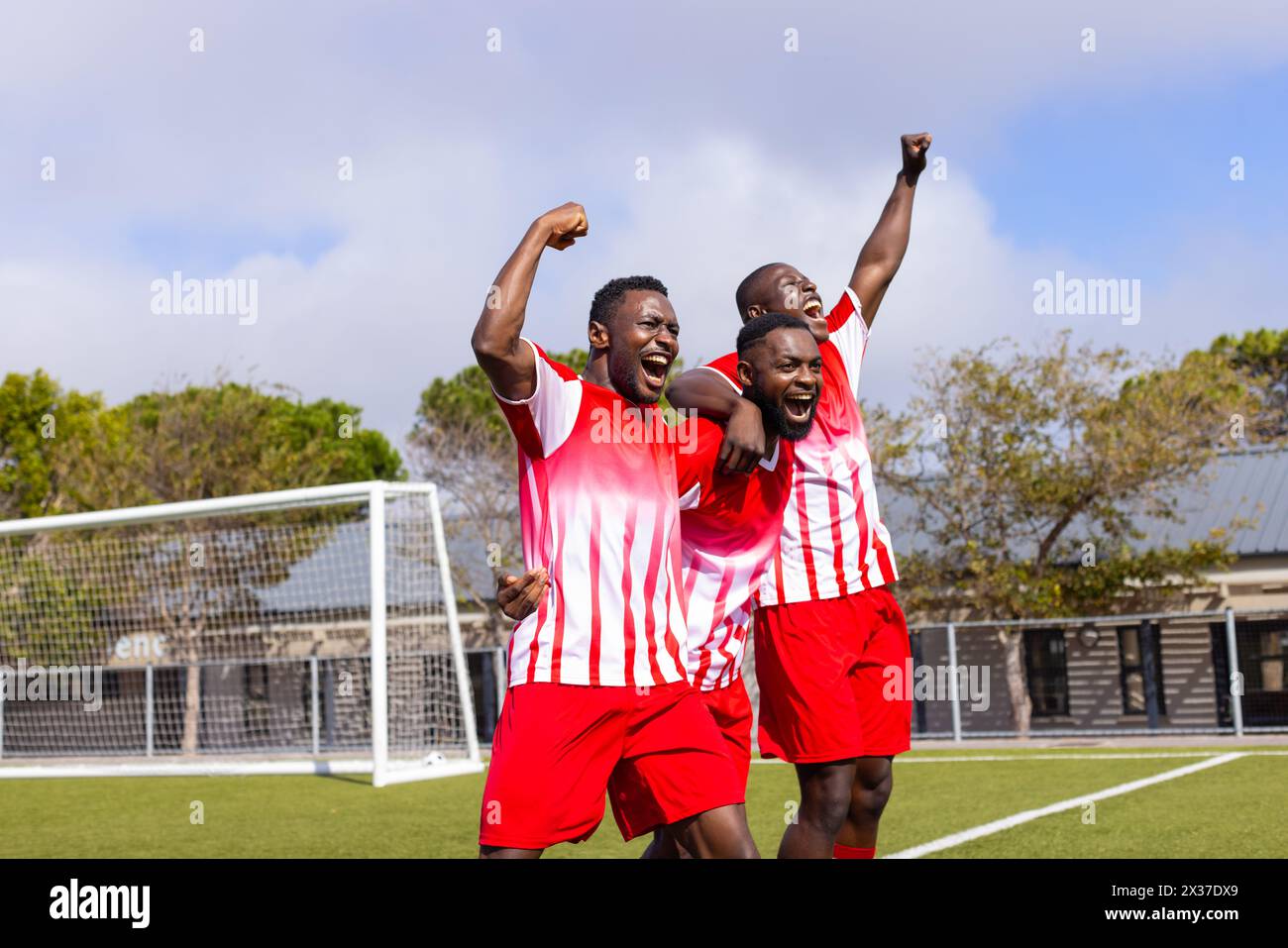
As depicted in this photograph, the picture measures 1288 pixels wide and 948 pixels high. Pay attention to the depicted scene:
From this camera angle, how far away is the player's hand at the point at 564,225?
3.59 meters

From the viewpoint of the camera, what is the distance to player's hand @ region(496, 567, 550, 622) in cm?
350

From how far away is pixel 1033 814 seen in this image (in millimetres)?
9188

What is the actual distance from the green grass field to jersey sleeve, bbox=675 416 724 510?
4340 mm

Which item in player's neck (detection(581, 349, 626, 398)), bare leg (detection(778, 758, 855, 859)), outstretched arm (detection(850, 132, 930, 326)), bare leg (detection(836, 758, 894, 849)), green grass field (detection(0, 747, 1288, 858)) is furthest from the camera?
green grass field (detection(0, 747, 1288, 858))

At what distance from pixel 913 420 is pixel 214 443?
15.5 metres

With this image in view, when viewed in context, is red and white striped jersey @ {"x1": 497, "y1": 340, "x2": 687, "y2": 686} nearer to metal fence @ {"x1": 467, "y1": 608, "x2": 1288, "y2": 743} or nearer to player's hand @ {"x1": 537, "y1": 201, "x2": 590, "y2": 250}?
player's hand @ {"x1": 537, "y1": 201, "x2": 590, "y2": 250}

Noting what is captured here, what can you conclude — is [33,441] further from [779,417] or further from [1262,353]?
[1262,353]

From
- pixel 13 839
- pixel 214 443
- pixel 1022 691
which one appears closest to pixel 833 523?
pixel 13 839

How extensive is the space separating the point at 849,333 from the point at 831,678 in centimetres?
137

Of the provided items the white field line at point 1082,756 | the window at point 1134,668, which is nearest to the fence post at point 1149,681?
the window at point 1134,668

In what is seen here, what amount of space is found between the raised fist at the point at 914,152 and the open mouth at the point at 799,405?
5.96 ft

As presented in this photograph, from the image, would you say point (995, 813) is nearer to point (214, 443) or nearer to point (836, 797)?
point (836, 797)

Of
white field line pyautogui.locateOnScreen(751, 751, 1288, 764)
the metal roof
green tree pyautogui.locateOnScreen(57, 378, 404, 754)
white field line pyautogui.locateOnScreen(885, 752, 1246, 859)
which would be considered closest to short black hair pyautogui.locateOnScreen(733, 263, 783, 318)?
white field line pyautogui.locateOnScreen(885, 752, 1246, 859)

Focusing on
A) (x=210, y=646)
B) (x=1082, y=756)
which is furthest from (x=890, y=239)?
(x=210, y=646)
